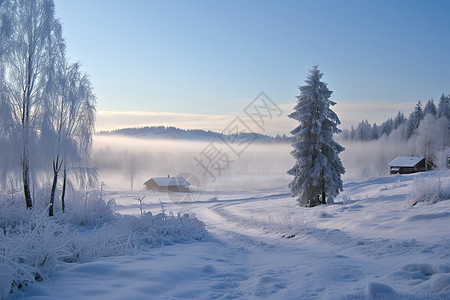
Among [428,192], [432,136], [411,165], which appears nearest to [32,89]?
[428,192]

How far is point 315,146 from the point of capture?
76.6 ft

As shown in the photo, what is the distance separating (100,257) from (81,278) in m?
1.63

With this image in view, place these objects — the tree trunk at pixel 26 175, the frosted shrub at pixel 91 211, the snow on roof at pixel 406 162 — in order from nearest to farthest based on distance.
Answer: the frosted shrub at pixel 91 211, the tree trunk at pixel 26 175, the snow on roof at pixel 406 162

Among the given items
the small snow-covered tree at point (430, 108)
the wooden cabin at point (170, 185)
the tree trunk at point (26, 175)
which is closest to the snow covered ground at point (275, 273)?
the tree trunk at point (26, 175)

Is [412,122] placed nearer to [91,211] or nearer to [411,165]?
[411,165]

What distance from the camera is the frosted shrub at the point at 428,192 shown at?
13039mm

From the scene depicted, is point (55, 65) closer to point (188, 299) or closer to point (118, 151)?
point (188, 299)

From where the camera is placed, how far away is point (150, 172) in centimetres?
10650

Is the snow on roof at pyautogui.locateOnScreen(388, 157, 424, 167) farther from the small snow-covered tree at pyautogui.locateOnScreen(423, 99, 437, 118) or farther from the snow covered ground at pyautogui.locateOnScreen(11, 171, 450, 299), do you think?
the snow covered ground at pyautogui.locateOnScreen(11, 171, 450, 299)

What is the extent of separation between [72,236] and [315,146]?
61.9 feet

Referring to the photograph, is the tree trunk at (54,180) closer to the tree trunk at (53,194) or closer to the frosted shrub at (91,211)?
the tree trunk at (53,194)

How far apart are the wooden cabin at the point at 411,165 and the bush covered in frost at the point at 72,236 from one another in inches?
2152

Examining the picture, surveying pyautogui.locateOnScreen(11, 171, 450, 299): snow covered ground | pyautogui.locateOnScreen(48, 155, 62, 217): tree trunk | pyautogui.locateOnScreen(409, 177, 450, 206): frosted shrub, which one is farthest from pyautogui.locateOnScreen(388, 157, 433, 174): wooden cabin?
pyautogui.locateOnScreen(48, 155, 62, 217): tree trunk

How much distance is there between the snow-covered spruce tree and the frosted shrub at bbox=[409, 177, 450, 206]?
29.2 feet
